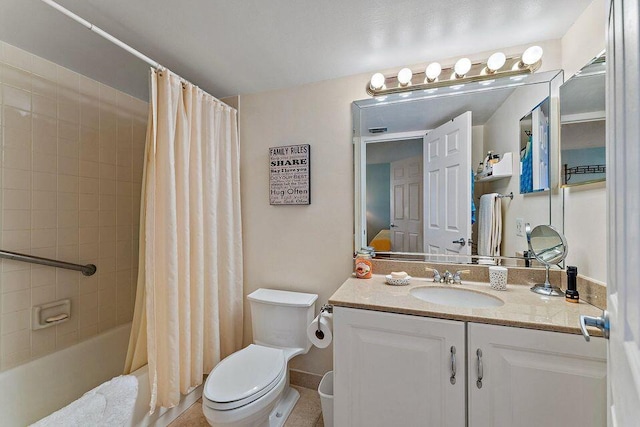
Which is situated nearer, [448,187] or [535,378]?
[535,378]

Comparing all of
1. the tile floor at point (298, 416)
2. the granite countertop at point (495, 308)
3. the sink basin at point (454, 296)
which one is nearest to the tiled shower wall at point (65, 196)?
the tile floor at point (298, 416)

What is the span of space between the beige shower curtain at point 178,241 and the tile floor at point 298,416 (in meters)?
0.21

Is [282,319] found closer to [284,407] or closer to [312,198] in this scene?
[284,407]

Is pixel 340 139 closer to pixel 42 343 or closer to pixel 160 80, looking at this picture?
pixel 160 80

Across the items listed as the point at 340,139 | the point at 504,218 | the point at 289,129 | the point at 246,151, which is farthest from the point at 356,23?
the point at 504,218

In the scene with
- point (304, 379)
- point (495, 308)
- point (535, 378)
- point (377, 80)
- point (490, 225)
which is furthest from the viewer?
point (304, 379)

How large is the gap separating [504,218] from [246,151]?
1.79 metres

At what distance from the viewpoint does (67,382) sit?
161 centimetres

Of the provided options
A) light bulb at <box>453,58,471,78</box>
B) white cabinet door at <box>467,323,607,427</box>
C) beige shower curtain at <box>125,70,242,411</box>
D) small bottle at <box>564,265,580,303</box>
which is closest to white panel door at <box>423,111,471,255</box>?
light bulb at <box>453,58,471,78</box>

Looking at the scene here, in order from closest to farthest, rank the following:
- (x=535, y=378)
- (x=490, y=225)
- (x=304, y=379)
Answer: (x=535, y=378) < (x=490, y=225) < (x=304, y=379)

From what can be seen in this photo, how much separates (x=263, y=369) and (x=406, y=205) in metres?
1.25

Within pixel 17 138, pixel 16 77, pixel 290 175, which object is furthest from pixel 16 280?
pixel 290 175

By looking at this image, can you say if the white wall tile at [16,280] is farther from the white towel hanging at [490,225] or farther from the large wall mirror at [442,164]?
the white towel hanging at [490,225]

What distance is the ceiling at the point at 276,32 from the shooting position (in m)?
1.17
